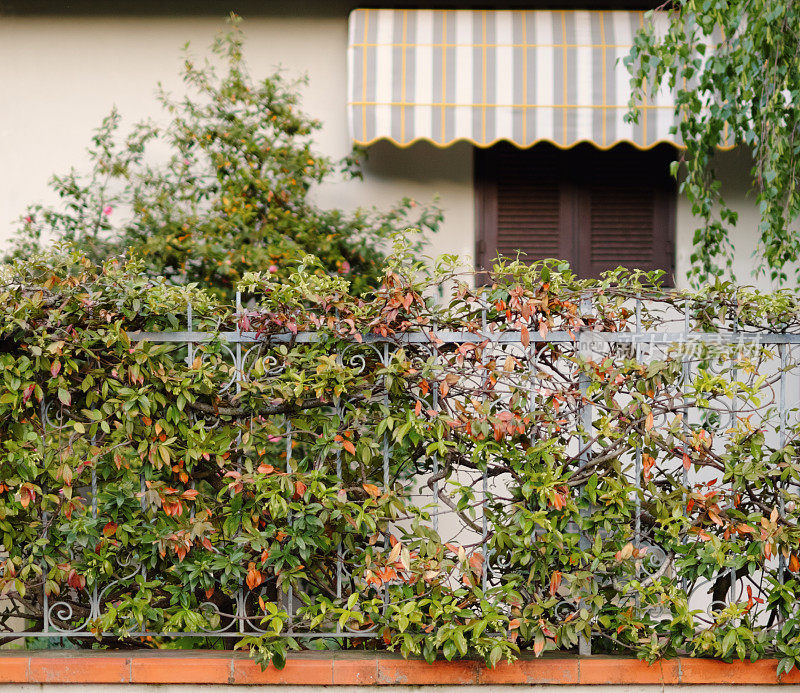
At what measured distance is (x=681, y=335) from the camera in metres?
3.04

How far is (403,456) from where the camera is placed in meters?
3.09

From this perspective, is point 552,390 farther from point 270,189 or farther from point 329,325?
point 270,189

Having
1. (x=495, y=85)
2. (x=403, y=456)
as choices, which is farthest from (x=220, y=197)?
(x=403, y=456)

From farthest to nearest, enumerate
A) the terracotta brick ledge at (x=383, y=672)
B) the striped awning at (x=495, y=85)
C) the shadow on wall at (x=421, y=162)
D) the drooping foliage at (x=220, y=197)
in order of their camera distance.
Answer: the shadow on wall at (x=421, y=162) < the striped awning at (x=495, y=85) < the drooping foliage at (x=220, y=197) < the terracotta brick ledge at (x=383, y=672)

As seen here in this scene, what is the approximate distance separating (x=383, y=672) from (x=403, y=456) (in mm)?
840

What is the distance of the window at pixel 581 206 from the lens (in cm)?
567

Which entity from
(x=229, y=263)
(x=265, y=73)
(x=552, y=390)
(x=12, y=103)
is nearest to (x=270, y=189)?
(x=229, y=263)

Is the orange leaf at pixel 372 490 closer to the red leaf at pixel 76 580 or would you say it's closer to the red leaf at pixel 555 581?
the red leaf at pixel 555 581

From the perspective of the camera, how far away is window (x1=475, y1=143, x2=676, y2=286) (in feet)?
18.6

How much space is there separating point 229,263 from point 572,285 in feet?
7.93

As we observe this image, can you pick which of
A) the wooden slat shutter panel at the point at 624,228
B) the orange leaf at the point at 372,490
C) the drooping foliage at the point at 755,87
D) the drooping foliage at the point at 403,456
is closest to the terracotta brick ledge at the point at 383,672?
the drooping foliage at the point at 403,456

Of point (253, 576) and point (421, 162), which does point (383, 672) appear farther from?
point (421, 162)

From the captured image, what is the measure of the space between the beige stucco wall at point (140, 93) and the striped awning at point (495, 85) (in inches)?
18.7

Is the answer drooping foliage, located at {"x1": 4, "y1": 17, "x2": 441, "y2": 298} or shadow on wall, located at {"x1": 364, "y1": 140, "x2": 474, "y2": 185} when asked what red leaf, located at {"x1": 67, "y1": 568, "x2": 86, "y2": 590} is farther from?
shadow on wall, located at {"x1": 364, "y1": 140, "x2": 474, "y2": 185}
